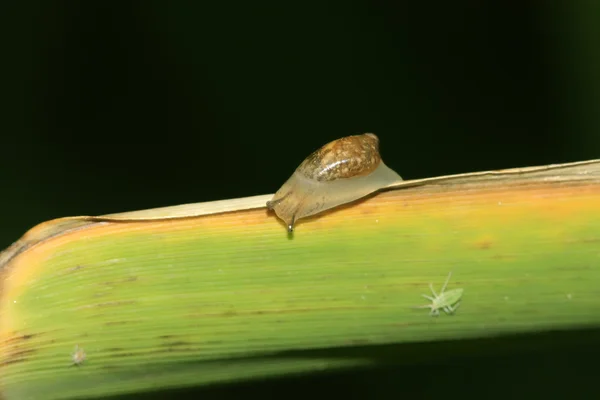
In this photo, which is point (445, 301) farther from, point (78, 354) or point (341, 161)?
point (78, 354)

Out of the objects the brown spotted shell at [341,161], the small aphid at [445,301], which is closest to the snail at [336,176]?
the brown spotted shell at [341,161]

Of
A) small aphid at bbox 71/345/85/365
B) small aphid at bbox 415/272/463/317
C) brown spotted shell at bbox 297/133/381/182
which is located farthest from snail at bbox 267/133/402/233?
small aphid at bbox 71/345/85/365

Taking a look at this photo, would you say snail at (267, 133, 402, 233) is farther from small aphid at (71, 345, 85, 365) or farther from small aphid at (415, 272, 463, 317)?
small aphid at (71, 345, 85, 365)

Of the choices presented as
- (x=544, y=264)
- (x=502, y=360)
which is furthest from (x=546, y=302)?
(x=502, y=360)

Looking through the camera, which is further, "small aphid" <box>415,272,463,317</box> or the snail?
the snail

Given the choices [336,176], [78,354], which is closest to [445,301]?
[336,176]

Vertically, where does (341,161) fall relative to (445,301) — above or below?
above
